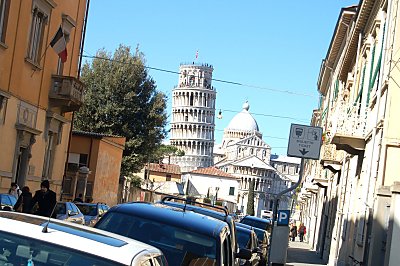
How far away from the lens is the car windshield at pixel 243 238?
1759 centimetres

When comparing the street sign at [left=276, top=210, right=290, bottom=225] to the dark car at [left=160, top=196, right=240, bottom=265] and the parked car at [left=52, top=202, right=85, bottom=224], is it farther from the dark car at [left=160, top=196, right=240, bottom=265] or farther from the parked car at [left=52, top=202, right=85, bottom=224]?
the dark car at [left=160, top=196, right=240, bottom=265]

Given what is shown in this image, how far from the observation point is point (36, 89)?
1109 inches

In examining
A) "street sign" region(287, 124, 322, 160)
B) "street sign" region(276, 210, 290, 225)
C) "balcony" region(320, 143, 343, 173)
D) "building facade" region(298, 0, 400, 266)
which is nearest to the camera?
"street sign" region(287, 124, 322, 160)

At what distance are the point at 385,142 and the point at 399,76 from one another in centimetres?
160

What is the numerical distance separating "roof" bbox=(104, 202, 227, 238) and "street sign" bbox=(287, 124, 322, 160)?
7.84 meters

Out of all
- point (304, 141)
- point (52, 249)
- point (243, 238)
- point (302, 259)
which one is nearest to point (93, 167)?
point (302, 259)

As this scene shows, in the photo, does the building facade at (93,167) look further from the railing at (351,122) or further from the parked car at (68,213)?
the parked car at (68,213)

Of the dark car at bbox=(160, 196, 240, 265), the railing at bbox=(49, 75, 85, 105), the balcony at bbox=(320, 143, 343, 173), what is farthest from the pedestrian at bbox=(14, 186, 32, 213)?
the balcony at bbox=(320, 143, 343, 173)

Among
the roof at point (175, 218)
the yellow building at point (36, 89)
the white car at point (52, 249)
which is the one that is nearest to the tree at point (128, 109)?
the yellow building at point (36, 89)

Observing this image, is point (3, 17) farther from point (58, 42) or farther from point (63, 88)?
point (63, 88)

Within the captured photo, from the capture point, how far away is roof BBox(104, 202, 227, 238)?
9.26 m

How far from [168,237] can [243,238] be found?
29.4 ft

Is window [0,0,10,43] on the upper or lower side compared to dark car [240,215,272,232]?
upper

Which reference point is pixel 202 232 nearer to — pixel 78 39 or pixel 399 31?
pixel 399 31
